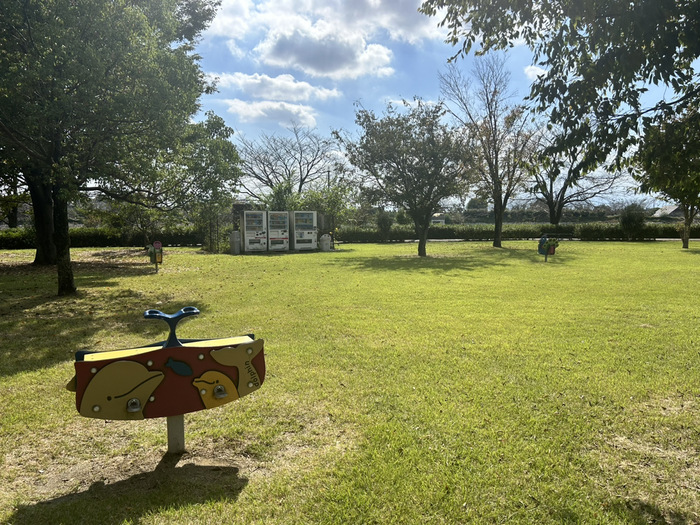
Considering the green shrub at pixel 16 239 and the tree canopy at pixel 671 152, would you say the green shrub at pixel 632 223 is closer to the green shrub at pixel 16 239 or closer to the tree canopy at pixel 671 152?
the tree canopy at pixel 671 152

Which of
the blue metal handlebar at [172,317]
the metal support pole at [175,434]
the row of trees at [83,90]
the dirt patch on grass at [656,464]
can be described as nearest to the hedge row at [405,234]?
the row of trees at [83,90]

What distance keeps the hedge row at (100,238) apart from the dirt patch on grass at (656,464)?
24.6m

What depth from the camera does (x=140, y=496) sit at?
7.54ft

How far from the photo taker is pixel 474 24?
355 centimetres

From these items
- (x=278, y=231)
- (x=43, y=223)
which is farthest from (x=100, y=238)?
(x=43, y=223)

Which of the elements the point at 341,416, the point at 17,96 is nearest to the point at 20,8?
the point at 17,96

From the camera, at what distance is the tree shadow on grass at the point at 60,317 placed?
16.1ft

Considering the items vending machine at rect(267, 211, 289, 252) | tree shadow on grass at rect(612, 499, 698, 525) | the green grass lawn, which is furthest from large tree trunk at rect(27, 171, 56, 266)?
tree shadow on grass at rect(612, 499, 698, 525)

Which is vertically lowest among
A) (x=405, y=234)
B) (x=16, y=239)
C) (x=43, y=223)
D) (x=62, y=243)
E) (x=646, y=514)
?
(x=646, y=514)

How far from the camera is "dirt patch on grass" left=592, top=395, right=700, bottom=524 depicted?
87.4 inches

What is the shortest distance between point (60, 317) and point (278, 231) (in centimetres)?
1691

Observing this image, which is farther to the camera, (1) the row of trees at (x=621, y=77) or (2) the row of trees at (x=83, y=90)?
(2) the row of trees at (x=83, y=90)

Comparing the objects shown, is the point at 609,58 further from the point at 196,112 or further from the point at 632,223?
the point at 632,223

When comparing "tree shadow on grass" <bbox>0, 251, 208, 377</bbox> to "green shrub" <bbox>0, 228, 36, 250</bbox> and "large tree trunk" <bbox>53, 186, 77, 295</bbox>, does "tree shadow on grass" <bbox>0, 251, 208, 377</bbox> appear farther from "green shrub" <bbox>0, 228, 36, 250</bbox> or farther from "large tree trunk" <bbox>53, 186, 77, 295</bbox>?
"green shrub" <bbox>0, 228, 36, 250</bbox>
